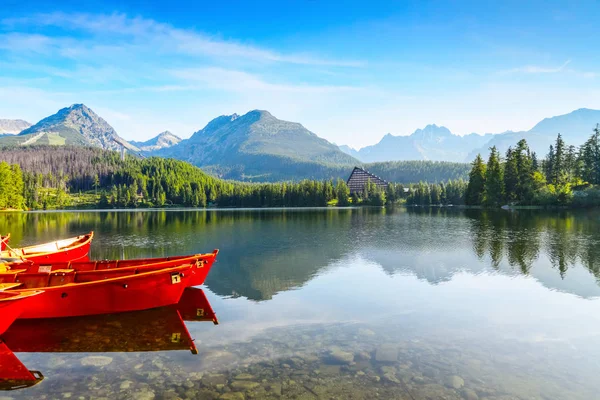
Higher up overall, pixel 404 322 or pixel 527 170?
pixel 527 170

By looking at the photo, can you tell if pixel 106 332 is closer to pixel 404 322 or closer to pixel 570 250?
pixel 404 322

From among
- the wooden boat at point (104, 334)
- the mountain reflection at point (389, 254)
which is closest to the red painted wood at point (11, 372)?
the wooden boat at point (104, 334)

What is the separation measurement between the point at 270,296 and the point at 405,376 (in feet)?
43.3

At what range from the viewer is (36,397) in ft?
42.0

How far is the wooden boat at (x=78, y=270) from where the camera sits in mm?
22203

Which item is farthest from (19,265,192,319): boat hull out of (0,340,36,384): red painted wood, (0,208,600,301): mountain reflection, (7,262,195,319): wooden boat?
(0,208,600,301): mountain reflection

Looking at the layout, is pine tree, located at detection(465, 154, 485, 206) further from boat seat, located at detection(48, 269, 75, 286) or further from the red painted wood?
the red painted wood

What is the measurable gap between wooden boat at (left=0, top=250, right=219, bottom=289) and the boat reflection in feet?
7.72

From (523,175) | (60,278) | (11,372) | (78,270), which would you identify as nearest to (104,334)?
(11,372)

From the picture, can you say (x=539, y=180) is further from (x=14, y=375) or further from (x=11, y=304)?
→ (x=14, y=375)

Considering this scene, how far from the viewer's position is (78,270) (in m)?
25.3

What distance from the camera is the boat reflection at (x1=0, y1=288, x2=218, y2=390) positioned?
15.6 metres

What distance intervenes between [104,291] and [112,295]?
52 cm

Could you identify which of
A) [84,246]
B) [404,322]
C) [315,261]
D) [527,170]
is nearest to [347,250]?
[315,261]
